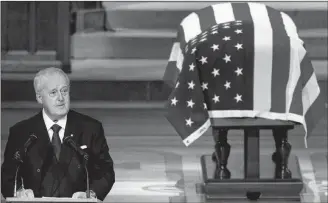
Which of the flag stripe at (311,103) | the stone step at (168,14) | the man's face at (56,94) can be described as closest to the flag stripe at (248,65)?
the flag stripe at (311,103)

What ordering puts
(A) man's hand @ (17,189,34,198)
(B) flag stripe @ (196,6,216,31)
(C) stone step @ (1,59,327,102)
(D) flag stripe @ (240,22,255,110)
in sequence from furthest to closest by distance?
(C) stone step @ (1,59,327,102) < (B) flag stripe @ (196,6,216,31) < (D) flag stripe @ (240,22,255,110) < (A) man's hand @ (17,189,34,198)

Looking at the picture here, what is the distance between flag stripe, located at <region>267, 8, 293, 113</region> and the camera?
5.98 meters

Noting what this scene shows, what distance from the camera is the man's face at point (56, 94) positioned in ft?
11.4

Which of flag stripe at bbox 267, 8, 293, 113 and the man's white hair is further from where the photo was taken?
flag stripe at bbox 267, 8, 293, 113

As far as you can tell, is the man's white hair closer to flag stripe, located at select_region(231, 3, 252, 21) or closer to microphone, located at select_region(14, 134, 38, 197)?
microphone, located at select_region(14, 134, 38, 197)

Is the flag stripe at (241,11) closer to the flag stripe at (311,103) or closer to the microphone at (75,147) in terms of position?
the flag stripe at (311,103)

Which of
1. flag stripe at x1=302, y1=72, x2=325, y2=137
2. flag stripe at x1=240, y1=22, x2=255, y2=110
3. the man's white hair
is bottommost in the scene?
flag stripe at x1=302, y1=72, x2=325, y2=137

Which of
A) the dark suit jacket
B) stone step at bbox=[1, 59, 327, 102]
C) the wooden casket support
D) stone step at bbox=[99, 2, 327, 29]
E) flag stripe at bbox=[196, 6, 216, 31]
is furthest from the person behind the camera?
stone step at bbox=[99, 2, 327, 29]

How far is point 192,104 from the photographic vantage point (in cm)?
606

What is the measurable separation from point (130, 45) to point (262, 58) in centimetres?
526

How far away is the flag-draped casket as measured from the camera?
597cm

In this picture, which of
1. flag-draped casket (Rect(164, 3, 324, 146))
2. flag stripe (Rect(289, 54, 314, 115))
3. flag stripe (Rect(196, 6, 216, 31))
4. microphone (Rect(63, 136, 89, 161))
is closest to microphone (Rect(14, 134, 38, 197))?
microphone (Rect(63, 136, 89, 161))

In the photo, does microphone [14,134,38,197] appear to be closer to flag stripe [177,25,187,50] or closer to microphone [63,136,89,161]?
microphone [63,136,89,161]

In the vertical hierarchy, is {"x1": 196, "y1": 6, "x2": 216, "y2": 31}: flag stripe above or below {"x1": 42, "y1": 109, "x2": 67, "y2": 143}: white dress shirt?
below
